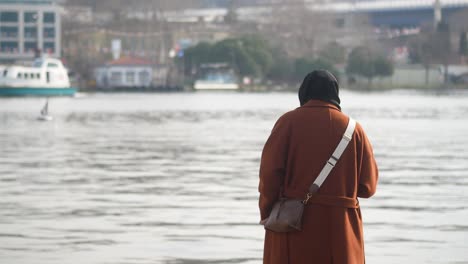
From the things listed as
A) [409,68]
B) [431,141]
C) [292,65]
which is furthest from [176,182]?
[409,68]

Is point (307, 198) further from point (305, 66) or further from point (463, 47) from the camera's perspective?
point (463, 47)

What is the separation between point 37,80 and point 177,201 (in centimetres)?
9525

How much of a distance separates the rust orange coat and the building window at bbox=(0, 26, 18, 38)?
166727mm

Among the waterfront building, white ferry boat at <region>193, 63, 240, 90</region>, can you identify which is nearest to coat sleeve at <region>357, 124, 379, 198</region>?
white ferry boat at <region>193, 63, 240, 90</region>

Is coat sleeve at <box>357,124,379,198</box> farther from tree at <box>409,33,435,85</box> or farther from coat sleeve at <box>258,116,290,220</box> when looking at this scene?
tree at <box>409,33,435,85</box>

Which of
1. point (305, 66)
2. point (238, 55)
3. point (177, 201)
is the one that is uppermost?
point (177, 201)

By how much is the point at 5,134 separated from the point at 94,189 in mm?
20195

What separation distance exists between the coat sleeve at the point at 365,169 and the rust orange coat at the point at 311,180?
53mm

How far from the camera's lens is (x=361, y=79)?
14825 centimetres

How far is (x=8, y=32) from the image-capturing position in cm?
17488

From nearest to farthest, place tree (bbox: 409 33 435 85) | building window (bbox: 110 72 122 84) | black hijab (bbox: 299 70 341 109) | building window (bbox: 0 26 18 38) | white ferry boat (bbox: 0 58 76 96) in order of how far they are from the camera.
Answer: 1. black hijab (bbox: 299 70 341 109)
2. white ferry boat (bbox: 0 58 76 96)
3. tree (bbox: 409 33 435 85)
4. building window (bbox: 110 72 122 84)
5. building window (bbox: 0 26 18 38)

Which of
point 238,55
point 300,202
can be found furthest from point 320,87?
point 238,55

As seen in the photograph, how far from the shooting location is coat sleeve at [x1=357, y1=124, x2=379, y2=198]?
28.7ft

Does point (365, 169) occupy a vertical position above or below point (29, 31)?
above
